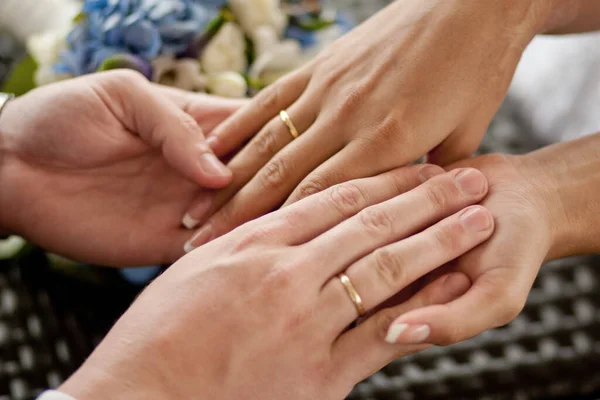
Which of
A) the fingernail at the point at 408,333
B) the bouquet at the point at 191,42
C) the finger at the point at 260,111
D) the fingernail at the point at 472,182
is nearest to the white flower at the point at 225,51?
the bouquet at the point at 191,42

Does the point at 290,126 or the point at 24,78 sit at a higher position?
→ the point at 24,78

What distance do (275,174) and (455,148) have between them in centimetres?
26

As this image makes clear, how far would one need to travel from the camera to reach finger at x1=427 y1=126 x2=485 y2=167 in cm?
87

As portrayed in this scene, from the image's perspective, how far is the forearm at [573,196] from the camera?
0.80 metres

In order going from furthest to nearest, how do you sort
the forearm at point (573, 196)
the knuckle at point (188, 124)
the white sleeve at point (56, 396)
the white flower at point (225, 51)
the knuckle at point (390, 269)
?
the white flower at point (225, 51)
the knuckle at point (188, 124)
the forearm at point (573, 196)
the knuckle at point (390, 269)
the white sleeve at point (56, 396)

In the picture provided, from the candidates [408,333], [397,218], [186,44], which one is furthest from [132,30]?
[408,333]

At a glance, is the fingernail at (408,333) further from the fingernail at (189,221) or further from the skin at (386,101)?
the fingernail at (189,221)

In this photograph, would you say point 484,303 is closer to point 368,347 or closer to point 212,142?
point 368,347

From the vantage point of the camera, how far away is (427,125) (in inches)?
32.7

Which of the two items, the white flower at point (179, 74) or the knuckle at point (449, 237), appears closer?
the knuckle at point (449, 237)

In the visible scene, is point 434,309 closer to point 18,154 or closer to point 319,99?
point 319,99

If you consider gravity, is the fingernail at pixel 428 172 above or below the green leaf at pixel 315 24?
below

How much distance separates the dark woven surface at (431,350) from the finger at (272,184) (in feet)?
0.71

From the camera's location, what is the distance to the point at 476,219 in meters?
0.74
